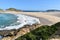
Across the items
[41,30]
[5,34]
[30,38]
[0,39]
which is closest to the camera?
[30,38]

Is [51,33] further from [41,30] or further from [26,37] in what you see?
[26,37]

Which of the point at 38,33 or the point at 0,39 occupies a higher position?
the point at 38,33

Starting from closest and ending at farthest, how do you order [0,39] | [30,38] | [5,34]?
1. [30,38]
2. [0,39]
3. [5,34]

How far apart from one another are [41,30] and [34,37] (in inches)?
35.0

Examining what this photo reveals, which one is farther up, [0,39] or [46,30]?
[46,30]

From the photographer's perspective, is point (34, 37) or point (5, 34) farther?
point (5, 34)

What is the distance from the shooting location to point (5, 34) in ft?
43.7

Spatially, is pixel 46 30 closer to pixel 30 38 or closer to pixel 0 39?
pixel 30 38

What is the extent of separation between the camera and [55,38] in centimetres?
1123

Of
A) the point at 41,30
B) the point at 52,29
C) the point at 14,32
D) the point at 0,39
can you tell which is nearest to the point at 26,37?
the point at 41,30

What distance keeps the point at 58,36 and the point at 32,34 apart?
1.84 m

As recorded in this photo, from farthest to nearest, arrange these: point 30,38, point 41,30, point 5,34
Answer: point 5,34
point 41,30
point 30,38

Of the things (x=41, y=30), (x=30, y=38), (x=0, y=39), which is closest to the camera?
(x=30, y=38)

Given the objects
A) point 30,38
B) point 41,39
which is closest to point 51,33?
point 41,39
